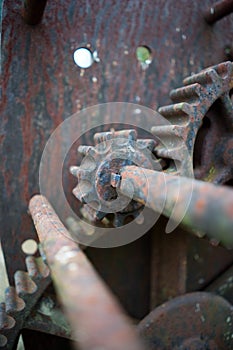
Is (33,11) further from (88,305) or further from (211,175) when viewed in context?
(88,305)

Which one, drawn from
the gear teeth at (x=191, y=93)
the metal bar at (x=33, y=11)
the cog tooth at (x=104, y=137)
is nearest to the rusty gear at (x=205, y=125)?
the gear teeth at (x=191, y=93)

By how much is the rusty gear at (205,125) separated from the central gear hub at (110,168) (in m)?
→ 0.06

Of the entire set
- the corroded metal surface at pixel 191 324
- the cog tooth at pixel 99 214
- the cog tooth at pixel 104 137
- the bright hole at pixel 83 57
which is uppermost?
the bright hole at pixel 83 57

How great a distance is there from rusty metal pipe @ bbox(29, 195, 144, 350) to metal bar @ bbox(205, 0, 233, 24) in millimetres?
826

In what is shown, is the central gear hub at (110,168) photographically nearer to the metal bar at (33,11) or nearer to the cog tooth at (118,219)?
the cog tooth at (118,219)

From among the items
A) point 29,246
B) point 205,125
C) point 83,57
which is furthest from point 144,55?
point 29,246

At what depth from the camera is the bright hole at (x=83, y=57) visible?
113cm

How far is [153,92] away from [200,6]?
0.26 m

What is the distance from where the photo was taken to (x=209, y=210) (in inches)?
15.5

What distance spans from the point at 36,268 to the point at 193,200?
2.22 ft

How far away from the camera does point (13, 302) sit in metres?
1.00

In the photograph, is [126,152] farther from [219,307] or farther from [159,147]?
[219,307]

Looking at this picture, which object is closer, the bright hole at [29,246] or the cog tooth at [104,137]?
the cog tooth at [104,137]

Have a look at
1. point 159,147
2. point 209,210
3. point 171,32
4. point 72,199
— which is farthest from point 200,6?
point 209,210
